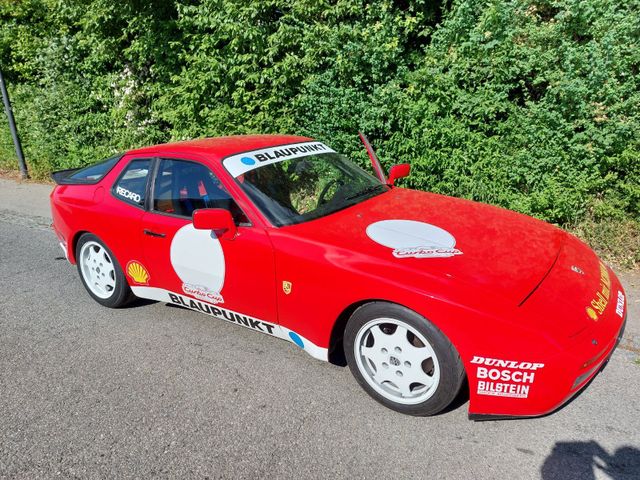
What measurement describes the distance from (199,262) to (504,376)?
7.15 feet

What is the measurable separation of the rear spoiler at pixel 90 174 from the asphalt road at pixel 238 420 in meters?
1.36

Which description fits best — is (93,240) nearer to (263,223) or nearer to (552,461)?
(263,223)

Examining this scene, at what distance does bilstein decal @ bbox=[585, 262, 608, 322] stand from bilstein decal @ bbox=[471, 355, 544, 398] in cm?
54

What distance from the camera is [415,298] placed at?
248 centimetres

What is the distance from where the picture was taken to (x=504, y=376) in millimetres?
2363

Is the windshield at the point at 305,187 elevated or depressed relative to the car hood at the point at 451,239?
elevated

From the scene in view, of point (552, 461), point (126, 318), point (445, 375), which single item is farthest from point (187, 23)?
point (552, 461)

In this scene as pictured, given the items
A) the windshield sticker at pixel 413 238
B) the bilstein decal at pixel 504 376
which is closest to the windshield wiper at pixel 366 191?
the windshield sticker at pixel 413 238

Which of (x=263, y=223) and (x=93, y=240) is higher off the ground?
(x=263, y=223)

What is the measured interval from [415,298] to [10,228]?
22.9ft

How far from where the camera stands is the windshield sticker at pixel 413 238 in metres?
2.78

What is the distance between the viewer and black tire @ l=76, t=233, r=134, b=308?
4102mm

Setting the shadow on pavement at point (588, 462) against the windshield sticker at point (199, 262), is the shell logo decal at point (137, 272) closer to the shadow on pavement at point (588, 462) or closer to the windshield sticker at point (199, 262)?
the windshield sticker at point (199, 262)

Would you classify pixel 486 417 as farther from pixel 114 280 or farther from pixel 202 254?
pixel 114 280
